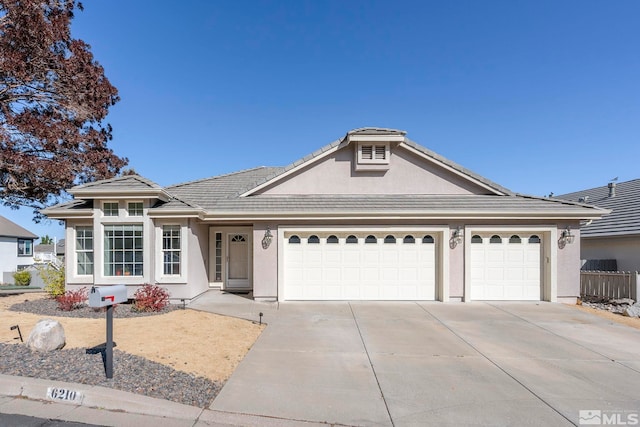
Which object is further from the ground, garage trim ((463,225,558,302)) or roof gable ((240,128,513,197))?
roof gable ((240,128,513,197))

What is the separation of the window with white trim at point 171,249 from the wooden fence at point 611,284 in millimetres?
14586

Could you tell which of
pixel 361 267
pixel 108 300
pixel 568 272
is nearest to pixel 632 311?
pixel 568 272

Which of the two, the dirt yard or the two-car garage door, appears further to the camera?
the two-car garage door

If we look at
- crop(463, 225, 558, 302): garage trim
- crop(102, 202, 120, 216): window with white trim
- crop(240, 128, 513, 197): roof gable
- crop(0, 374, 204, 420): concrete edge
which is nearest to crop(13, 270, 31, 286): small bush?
crop(102, 202, 120, 216): window with white trim

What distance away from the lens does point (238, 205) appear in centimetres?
1055

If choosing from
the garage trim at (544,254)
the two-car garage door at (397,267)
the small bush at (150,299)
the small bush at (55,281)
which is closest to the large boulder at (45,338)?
the small bush at (150,299)

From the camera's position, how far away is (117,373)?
4.60m

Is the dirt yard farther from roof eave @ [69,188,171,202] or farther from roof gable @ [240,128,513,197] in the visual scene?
roof gable @ [240,128,513,197]

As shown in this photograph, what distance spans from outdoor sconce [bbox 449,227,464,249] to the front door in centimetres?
728

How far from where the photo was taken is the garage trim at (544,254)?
10.2 metres

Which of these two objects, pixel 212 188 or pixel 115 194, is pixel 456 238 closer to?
pixel 212 188

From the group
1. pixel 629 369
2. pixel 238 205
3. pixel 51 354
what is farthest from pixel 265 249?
pixel 629 369

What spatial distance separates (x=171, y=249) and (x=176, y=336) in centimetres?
396

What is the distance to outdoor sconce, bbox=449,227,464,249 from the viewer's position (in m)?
10.2
